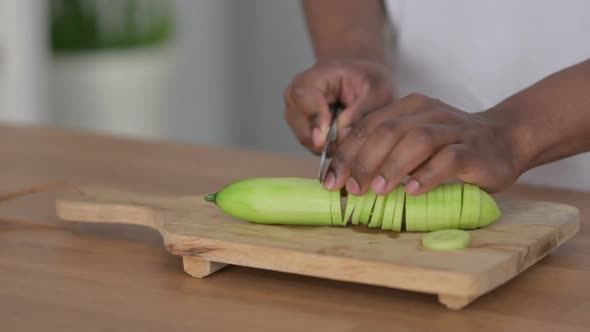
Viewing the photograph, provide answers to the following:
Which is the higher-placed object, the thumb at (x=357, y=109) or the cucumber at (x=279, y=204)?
the thumb at (x=357, y=109)

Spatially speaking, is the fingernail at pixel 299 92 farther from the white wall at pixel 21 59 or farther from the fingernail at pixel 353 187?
the white wall at pixel 21 59

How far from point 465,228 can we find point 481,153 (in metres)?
0.09

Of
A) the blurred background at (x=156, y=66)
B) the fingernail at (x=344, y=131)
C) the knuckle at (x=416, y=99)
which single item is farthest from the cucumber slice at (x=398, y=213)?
the blurred background at (x=156, y=66)

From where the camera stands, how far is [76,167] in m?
1.75

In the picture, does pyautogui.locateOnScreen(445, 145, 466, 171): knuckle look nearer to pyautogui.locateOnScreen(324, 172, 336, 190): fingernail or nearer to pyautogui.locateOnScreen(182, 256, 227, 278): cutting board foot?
pyautogui.locateOnScreen(324, 172, 336, 190): fingernail

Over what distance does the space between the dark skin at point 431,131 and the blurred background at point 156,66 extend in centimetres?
214

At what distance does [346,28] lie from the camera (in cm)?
192

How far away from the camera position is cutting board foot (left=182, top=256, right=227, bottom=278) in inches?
45.4

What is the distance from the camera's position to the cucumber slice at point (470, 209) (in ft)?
3.86

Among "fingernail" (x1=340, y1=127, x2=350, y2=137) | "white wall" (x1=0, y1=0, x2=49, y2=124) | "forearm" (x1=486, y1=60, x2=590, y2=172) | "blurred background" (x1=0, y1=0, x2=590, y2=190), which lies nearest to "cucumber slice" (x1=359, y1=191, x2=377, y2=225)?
"forearm" (x1=486, y1=60, x2=590, y2=172)

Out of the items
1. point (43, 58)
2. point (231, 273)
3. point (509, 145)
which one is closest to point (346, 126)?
point (509, 145)

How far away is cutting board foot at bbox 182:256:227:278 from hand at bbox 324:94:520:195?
168 millimetres

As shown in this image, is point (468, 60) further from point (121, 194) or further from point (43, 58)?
point (43, 58)

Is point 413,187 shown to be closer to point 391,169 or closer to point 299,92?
point 391,169
